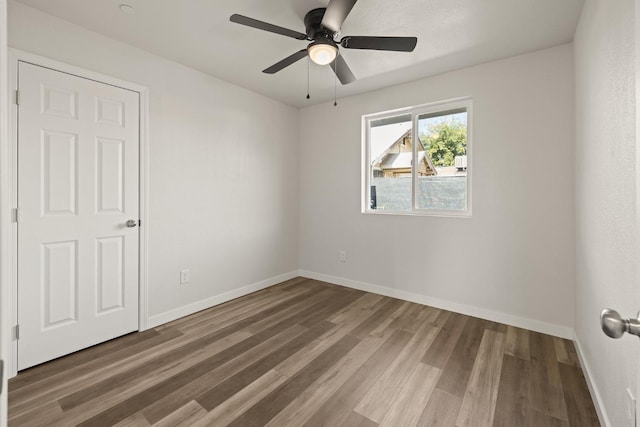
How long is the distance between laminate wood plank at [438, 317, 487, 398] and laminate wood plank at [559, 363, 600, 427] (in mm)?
527

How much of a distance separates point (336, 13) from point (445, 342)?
2.58 meters

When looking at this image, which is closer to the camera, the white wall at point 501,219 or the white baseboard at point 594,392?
the white baseboard at point 594,392

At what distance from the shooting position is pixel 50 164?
217 centimetres

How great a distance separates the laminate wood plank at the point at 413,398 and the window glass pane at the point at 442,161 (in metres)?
1.77

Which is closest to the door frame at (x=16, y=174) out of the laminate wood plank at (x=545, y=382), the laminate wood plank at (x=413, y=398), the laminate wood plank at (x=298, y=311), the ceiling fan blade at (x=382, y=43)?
the laminate wood plank at (x=298, y=311)

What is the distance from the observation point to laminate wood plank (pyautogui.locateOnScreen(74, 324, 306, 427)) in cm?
167

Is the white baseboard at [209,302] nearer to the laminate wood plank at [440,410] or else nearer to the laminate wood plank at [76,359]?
the laminate wood plank at [76,359]

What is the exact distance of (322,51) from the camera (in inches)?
81.0

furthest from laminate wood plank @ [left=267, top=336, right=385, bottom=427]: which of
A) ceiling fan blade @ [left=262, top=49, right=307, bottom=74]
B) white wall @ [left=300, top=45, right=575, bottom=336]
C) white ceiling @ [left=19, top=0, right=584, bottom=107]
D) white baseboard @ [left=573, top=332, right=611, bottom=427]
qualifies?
white ceiling @ [left=19, top=0, right=584, bottom=107]

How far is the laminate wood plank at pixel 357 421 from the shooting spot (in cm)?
160

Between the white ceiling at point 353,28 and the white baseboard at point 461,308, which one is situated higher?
the white ceiling at point 353,28

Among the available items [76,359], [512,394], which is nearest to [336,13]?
[512,394]

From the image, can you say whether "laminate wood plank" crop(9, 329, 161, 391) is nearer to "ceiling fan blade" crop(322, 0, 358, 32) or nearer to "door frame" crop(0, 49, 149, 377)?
"door frame" crop(0, 49, 149, 377)

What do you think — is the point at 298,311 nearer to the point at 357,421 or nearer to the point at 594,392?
the point at 357,421
